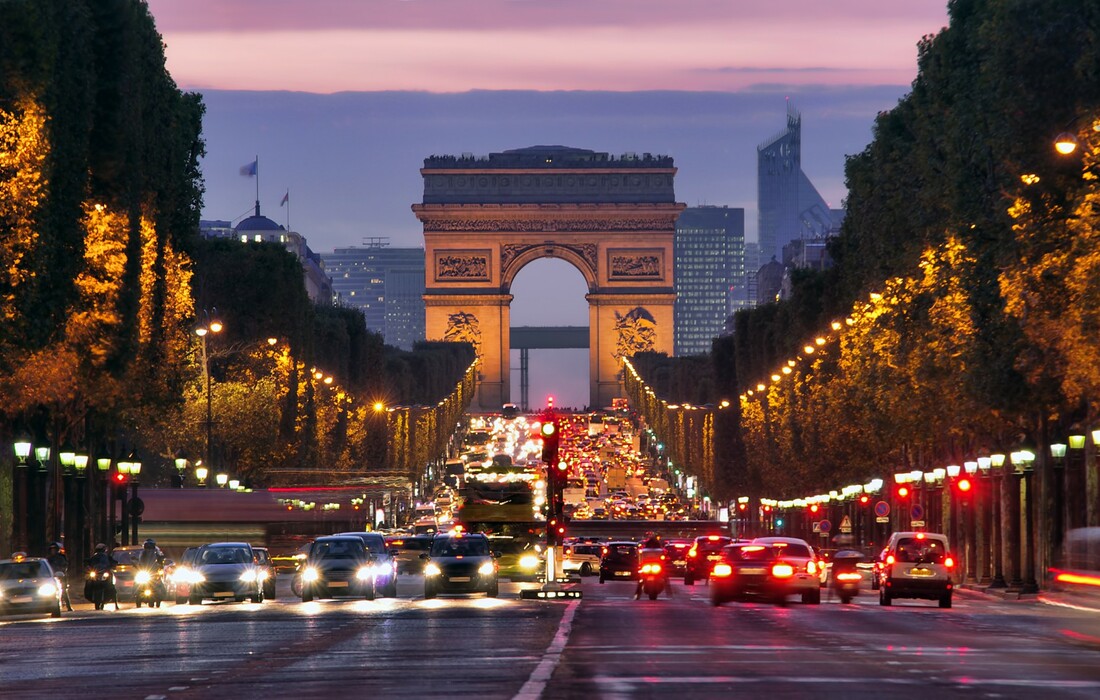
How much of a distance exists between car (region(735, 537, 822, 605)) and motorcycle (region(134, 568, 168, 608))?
1542cm

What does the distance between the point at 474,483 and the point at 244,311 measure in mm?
27166

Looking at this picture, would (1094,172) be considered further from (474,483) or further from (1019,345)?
(474,483)

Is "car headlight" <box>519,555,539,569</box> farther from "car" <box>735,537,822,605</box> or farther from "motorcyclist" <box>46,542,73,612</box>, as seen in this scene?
"car" <box>735,537,822,605</box>

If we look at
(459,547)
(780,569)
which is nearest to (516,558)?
(459,547)

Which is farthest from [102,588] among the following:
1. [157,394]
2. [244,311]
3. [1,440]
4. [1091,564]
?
[244,311]

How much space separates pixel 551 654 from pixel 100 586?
89.5ft

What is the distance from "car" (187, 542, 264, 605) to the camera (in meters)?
48.6

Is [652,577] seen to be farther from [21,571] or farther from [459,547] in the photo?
[21,571]

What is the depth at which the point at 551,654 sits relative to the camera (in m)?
23.7

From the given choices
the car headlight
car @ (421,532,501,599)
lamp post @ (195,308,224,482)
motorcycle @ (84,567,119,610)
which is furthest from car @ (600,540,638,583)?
motorcycle @ (84,567,119,610)

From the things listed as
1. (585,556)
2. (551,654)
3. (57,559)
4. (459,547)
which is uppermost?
(459,547)

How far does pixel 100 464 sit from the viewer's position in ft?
201

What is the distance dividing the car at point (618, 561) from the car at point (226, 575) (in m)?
24.7

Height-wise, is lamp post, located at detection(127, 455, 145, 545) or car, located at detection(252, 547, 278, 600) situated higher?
lamp post, located at detection(127, 455, 145, 545)
